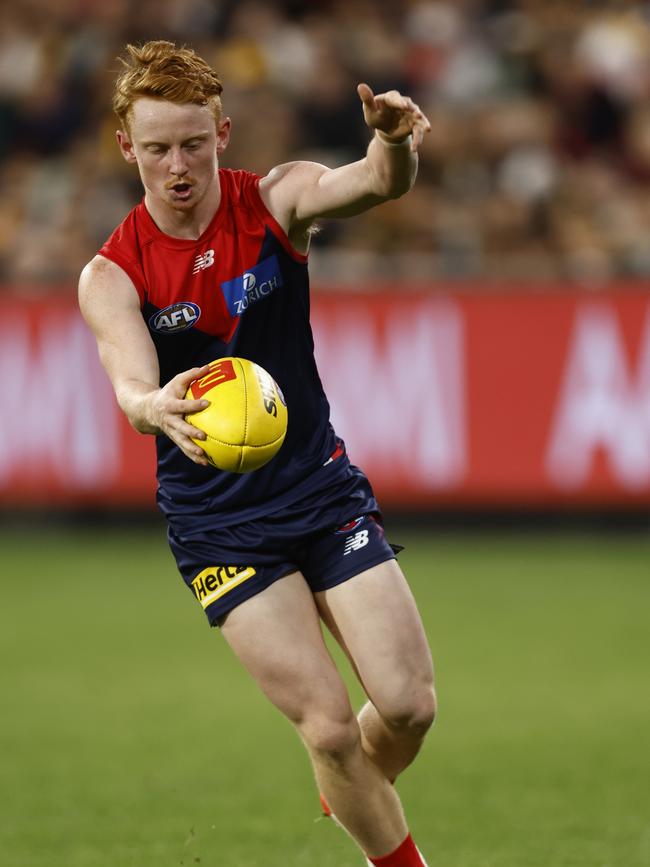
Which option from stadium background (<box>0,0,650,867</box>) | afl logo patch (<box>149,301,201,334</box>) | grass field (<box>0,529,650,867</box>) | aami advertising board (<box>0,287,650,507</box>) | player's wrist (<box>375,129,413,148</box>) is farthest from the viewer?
aami advertising board (<box>0,287,650,507</box>)

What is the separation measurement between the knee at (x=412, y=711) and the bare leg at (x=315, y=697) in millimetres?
121

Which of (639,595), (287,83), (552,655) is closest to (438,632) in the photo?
(552,655)

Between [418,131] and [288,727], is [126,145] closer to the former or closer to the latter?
[418,131]

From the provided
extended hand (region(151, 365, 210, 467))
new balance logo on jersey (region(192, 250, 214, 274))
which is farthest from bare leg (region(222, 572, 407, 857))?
new balance logo on jersey (region(192, 250, 214, 274))

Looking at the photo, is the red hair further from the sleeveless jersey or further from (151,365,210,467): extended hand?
(151,365,210,467): extended hand

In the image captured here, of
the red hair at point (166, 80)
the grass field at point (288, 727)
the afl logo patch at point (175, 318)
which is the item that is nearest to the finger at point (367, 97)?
the red hair at point (166, 80)

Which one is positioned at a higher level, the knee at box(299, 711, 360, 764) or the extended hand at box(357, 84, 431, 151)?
the extended hand at box(357, 84, 431, 151)

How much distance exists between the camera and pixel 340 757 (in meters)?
4.93

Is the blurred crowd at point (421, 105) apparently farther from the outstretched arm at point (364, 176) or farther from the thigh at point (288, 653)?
the thigh at point (288, 653)

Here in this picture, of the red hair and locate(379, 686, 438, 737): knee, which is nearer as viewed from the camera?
the red hair

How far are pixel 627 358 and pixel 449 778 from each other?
6.35 meters

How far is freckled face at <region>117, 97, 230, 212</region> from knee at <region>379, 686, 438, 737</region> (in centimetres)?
166

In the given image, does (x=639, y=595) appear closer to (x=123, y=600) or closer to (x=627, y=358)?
(x=627, y=358)

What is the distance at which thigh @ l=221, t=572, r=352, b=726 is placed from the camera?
4895 millimetres
